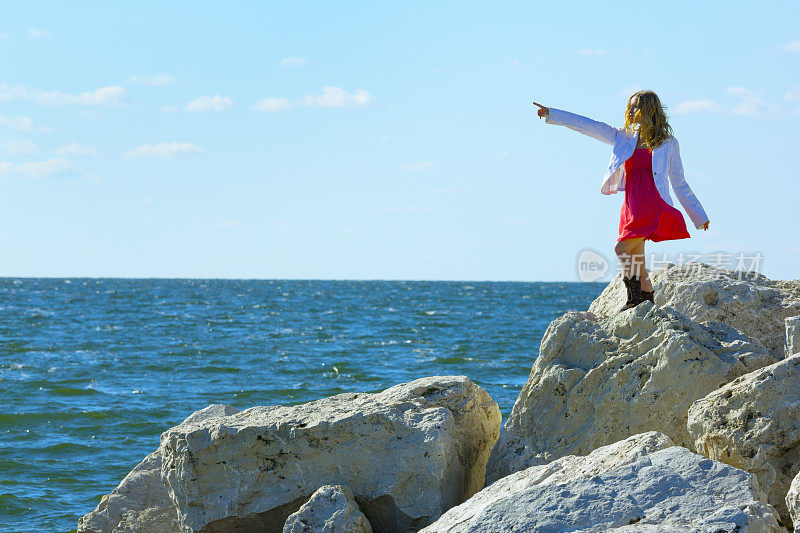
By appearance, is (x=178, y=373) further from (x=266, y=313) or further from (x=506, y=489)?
(x=266, y=313)

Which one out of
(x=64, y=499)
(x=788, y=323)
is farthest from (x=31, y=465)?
(x=788, y=323)

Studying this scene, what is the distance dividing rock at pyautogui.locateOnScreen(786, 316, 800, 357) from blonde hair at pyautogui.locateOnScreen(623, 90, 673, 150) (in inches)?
53.3

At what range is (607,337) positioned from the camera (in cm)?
446

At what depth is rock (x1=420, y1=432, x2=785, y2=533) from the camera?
293cm

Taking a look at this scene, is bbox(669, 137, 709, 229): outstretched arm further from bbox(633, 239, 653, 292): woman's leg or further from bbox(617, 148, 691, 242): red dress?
bbox(633, 239, 653, 292): woman's leg

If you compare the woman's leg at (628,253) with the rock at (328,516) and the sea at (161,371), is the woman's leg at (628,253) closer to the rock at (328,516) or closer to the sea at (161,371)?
the rock at (328,516)

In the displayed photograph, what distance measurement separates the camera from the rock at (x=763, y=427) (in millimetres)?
3562

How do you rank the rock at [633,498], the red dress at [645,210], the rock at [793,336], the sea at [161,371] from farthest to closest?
the sea at [161,371]
the red dress at [645,210]
the rock at [793,336]
the rock at [633,498]

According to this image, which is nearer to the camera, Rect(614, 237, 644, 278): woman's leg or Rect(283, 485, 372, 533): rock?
Rect(283, 485, 372, 533): rock

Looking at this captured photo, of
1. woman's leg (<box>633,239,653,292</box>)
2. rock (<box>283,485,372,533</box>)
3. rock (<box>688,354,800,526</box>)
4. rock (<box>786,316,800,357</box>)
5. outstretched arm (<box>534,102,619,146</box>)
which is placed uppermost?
outstretched arm (<box>534,102,619,146</box>)

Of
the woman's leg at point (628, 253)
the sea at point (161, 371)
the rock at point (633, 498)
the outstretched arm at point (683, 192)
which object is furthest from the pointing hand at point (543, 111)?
the sea at point (161, 371)

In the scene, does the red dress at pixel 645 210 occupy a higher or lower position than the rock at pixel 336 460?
higher

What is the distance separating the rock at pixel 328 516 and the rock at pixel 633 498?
0.67 meters

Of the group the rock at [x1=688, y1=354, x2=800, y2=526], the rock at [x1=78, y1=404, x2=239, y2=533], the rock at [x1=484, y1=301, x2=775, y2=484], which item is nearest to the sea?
the rock at [x1=78, y1=404, x2=239, y2=533]
